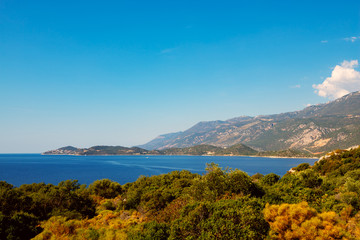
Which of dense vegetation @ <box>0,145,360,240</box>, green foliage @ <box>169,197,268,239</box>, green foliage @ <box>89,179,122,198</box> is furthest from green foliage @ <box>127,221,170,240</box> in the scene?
green foliage @ <box>89,179,122,198</box>

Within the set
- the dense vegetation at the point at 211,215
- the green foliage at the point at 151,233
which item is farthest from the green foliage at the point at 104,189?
the green foliage at the point at 151,233

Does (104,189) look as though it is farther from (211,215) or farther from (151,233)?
(211,215)

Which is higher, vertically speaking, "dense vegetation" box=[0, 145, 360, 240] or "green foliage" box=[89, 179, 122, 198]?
"dense vegetation" box=[0, 145, 360, 240]

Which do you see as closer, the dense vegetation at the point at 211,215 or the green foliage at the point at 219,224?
the green foliage at the point at 219,224

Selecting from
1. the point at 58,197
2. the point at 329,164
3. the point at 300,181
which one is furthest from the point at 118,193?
the point at 329,164

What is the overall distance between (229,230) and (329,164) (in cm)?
5868

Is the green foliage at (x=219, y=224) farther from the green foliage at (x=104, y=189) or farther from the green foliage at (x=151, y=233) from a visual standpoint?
the green foliage at (x=104, y=189)

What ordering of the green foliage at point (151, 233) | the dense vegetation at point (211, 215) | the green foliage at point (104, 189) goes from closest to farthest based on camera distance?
1. the green foliage at point (151, 233)
2. the dense vegetation at point (211, 215)
3. the green foliage at point (104, 189)

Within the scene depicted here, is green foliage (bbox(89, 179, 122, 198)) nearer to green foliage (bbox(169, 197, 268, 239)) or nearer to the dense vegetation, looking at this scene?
the dense vegetation

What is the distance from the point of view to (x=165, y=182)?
173ft

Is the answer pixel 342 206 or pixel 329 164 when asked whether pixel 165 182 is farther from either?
pixel 329 164

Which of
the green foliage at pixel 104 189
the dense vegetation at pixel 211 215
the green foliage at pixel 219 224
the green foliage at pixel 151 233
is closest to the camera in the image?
the green foliage at pixel 219 224

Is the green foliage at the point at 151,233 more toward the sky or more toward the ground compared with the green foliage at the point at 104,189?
more toward the sky

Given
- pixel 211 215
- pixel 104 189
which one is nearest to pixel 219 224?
pixel 211 215
